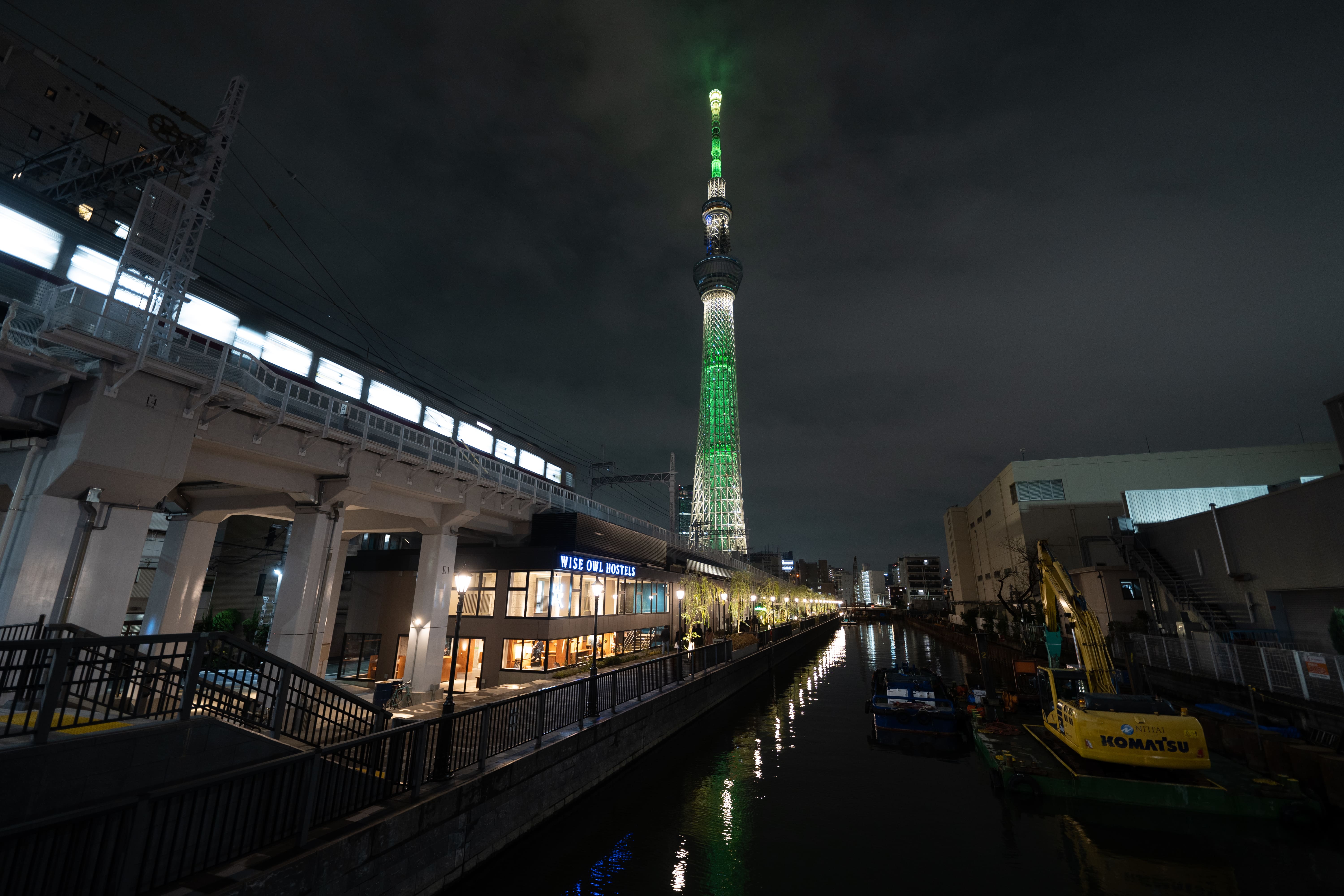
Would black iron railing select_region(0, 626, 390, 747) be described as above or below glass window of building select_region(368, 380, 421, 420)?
below

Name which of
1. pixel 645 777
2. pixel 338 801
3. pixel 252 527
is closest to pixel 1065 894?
pixel 645 777

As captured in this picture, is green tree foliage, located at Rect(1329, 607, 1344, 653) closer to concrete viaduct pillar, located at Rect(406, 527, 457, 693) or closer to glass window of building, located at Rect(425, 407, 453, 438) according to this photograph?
concrete viaduct pillar, located at Rect(406, 527, 457, 693)

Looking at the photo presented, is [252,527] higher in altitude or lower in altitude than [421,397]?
lower

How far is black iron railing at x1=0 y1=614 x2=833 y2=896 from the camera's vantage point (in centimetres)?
544

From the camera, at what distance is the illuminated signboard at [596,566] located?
3017 centimetres

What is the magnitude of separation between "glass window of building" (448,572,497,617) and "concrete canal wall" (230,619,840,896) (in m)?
15.5

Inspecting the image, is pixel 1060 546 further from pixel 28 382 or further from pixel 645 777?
pixel 28 382

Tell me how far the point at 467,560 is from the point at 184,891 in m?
26.7

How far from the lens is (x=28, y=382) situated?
43.8 ft

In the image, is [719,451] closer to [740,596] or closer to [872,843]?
[740,596]

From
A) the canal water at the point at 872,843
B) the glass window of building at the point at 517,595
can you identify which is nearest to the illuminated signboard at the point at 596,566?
the glass window of building at the point at 517,595

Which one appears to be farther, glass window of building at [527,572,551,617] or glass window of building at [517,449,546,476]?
glass window of building at [517,449,546,476]

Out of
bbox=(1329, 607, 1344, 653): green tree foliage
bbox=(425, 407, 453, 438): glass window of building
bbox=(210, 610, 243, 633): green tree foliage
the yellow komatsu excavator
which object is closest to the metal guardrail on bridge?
bbox=(1329, 607, 1344, 653): green tree foliage

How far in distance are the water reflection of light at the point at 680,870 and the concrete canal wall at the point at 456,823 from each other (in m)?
3.35
